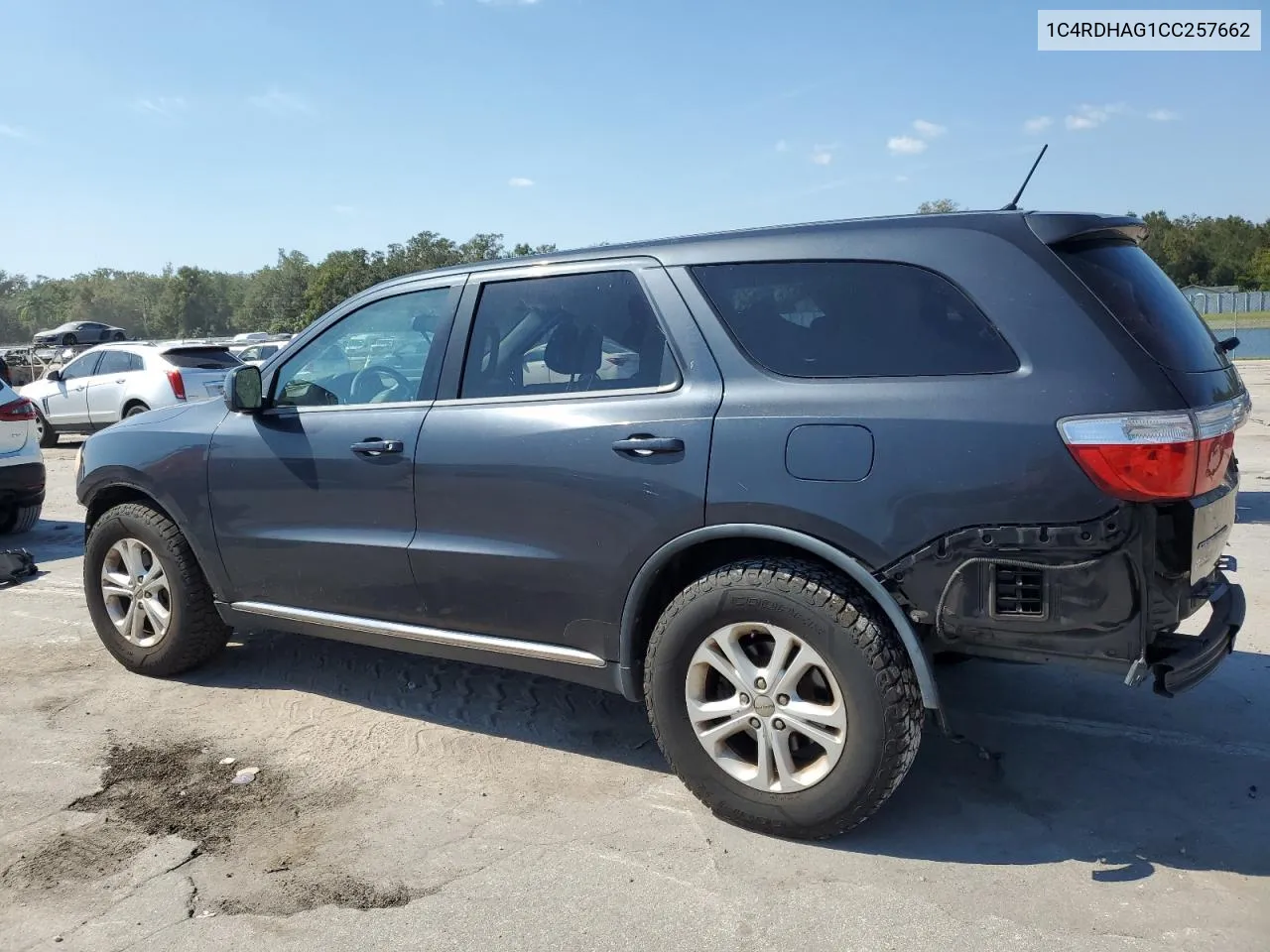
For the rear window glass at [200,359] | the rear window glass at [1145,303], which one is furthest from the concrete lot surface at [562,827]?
the rear window glass at [200,359]

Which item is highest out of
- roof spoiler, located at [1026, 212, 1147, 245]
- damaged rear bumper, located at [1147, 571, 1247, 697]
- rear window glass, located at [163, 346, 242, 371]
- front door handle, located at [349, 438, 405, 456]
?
roof spoiler, located at [1026, 212, 1147, 245]

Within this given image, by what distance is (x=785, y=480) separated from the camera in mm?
3191

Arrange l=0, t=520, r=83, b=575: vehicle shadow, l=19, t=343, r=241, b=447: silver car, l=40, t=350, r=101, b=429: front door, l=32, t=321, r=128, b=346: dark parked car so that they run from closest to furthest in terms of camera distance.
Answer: l=0, t=520, r=83, b=575: vehicle shadow, l=19, t=343, r=241, b=447: silver car, l=40, t=350, r=101, b=429: front door, l=32, t=321, r=128, b=346: dark parked car

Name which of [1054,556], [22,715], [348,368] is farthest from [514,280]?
[22,715]

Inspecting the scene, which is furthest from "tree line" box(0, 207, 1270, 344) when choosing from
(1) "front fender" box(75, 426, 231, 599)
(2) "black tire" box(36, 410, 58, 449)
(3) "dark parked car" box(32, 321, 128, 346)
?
(1) "front fender" box(75, 426, 231, 599)

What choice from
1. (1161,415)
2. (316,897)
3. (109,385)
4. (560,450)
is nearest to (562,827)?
(316,897)

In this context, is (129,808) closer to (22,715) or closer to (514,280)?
(22,715)

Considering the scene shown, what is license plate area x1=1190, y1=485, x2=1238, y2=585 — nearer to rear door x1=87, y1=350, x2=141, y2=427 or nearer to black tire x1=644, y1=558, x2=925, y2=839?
black tire x1=644, y1=558, x2=925, y2=839

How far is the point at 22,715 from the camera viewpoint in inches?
181

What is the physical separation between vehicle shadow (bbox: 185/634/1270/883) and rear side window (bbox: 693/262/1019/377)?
1.49 m

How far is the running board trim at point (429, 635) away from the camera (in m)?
3.74

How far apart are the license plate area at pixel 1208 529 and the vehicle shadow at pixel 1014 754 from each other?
856 millimetres

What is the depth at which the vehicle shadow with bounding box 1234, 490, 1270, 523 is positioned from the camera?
7797 mm

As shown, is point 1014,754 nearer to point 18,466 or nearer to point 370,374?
point 370,374
